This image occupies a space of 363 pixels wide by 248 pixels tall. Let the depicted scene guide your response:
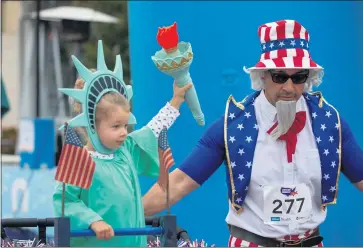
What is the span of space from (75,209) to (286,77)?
0.98 m

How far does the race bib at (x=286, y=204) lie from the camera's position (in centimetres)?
372

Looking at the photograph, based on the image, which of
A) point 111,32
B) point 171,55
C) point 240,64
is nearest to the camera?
point 171,55

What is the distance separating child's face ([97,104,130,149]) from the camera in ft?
12.7

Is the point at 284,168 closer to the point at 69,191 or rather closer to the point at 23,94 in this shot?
the point at 69,191

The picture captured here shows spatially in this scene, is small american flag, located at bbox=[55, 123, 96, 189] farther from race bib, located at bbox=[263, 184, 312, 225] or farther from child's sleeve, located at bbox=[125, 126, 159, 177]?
race bib, located at bbox=[263, 184, 312, 225]

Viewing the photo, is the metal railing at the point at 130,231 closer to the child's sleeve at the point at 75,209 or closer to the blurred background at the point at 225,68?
the child's sleeve at the point at 75,209

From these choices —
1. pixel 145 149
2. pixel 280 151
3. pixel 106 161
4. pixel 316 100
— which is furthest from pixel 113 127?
pixel 316 100

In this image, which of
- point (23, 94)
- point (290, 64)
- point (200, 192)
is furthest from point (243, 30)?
point (23, 94)

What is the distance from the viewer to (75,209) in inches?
148

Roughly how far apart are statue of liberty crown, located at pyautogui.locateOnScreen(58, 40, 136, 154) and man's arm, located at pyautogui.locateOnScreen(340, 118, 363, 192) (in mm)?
922

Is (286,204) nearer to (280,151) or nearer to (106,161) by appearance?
(280,151)

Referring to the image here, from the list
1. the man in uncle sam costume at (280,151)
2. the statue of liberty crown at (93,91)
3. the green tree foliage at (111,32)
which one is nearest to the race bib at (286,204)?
the man in uncle sam costume at (280,151)

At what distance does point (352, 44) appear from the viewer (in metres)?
6.18

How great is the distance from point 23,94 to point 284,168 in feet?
43.2
